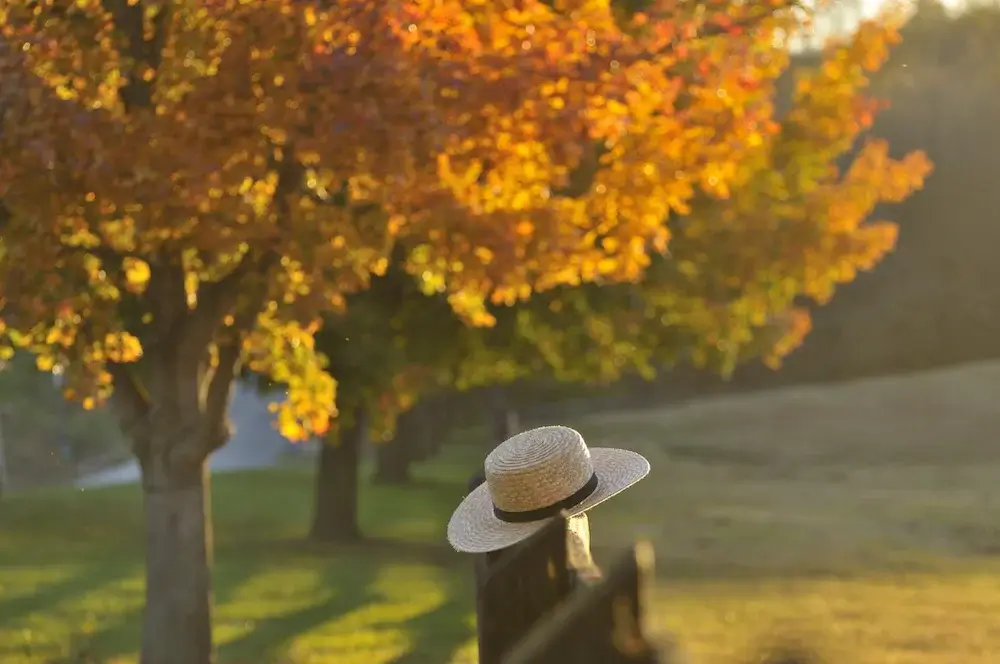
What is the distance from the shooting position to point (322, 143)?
7.25 m

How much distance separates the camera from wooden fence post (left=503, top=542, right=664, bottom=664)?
2180 millimetres

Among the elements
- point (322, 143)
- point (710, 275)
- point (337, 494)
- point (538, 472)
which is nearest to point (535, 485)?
point (538, 472)

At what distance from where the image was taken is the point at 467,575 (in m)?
16.5

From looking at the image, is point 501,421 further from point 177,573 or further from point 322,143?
point 322,143

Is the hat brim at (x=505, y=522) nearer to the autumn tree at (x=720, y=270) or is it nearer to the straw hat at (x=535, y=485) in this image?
the straw hat at (x=535, y=485)

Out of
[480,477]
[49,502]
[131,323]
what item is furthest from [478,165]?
[49,502]

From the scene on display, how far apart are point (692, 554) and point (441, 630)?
740 centimetres

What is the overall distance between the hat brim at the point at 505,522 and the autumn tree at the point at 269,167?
308 centimetres

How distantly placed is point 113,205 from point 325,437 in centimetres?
1034

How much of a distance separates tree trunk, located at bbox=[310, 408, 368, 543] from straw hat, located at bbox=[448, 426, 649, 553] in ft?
50.0

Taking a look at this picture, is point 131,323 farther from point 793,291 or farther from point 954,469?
point 954,469

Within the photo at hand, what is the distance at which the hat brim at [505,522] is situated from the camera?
A: 13.3ft

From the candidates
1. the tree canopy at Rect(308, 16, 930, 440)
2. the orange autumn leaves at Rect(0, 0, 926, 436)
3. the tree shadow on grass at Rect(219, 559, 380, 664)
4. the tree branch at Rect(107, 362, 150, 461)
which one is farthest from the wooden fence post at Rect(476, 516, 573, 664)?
the tree canopy at Rect(308, 16, 930, 440)

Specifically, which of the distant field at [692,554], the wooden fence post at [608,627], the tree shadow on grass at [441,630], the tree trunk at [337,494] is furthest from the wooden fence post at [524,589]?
the tree trunk at [337,494]
